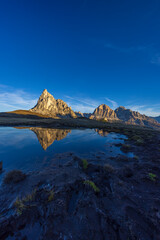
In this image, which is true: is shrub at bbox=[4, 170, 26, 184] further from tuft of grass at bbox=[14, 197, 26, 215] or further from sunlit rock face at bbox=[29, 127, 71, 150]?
sunlit rock face at bbox=[29, 127, 71, 150]

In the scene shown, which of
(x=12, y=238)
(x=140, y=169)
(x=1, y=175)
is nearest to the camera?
(x=12, y=238)

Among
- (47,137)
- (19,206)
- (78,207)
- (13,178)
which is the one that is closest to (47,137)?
(47,137)

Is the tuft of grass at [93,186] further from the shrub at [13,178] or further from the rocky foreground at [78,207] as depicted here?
the shrub at [13,178]

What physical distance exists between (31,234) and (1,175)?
600 cm

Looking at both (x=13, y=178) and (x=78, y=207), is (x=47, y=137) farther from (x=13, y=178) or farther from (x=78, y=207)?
(x=78, y=207)

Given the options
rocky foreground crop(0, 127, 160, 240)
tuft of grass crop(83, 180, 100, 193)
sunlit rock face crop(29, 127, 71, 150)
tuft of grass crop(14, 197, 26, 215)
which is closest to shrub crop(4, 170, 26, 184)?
rocky foreground crop(0, 127, 160, 240)

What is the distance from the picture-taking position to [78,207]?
14.9 feet

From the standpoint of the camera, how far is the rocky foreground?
3.48 m

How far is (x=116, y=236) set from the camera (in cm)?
345

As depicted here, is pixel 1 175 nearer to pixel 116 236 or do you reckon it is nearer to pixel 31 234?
pixel 31 234

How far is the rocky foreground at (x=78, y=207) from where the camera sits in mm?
3484

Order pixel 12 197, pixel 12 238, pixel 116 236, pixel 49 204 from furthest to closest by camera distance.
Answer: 1. pixel 12 197
2. pixel 49 204
3. pixel 116 236
4. pixel 12 238

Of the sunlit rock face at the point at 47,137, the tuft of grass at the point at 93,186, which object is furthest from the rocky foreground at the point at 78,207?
the sunlit rock face at the point at 47,137

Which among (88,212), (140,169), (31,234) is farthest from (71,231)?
(140,169)
